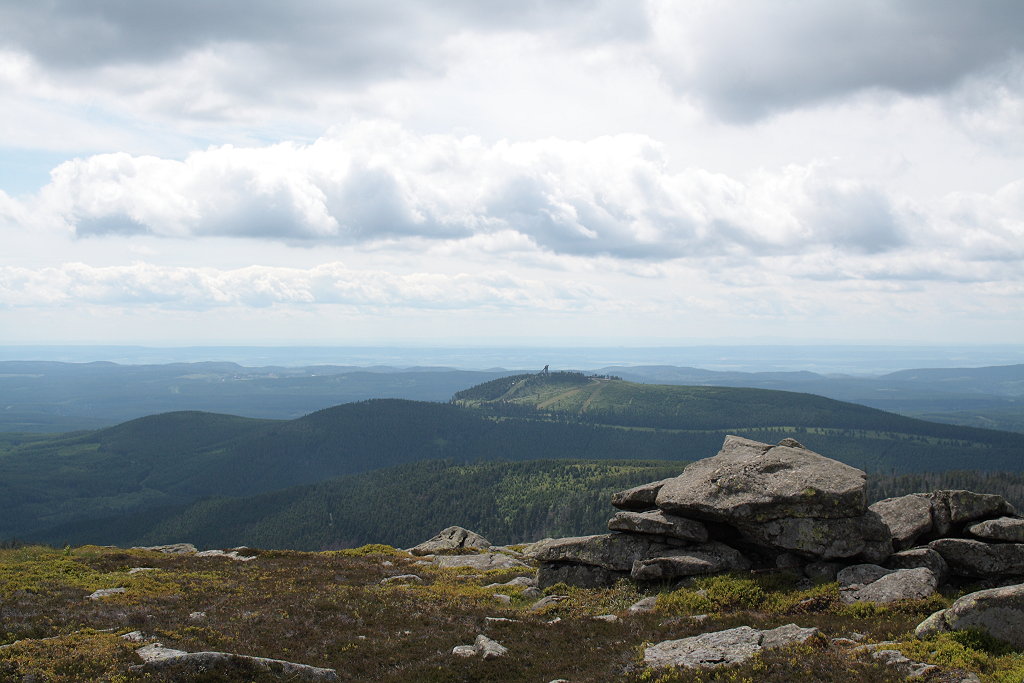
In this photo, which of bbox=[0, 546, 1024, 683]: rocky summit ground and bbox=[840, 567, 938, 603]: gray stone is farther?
bbox=[840, 567, 938, 603]: gray stone

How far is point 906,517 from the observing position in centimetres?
3428

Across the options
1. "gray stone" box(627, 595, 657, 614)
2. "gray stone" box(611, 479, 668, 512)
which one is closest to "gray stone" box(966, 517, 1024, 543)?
"gray stone" box(611, 479, 668, 512)

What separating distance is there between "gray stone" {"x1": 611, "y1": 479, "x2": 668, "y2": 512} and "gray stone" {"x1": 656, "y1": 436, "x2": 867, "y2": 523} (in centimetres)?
120

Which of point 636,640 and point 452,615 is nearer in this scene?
point 636,640

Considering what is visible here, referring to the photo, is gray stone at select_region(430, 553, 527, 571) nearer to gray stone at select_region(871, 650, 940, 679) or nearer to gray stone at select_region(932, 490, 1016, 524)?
gray stone at select_region(932, 490, 1016, 524)

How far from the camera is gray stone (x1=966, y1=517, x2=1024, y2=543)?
30.4 m

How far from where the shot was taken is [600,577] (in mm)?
36656

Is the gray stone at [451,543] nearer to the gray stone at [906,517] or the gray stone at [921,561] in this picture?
the gray stone at [906,517]

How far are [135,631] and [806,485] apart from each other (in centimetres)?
3279

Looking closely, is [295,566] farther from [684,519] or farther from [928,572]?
[928,572]

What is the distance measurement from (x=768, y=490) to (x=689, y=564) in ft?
19.5

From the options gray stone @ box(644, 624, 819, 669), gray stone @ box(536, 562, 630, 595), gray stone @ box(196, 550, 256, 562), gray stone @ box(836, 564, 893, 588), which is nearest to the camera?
gray stone @ box(644, 624, 819, 669)

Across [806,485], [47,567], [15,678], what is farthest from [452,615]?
[47,567]

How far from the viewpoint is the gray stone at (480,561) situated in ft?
158
